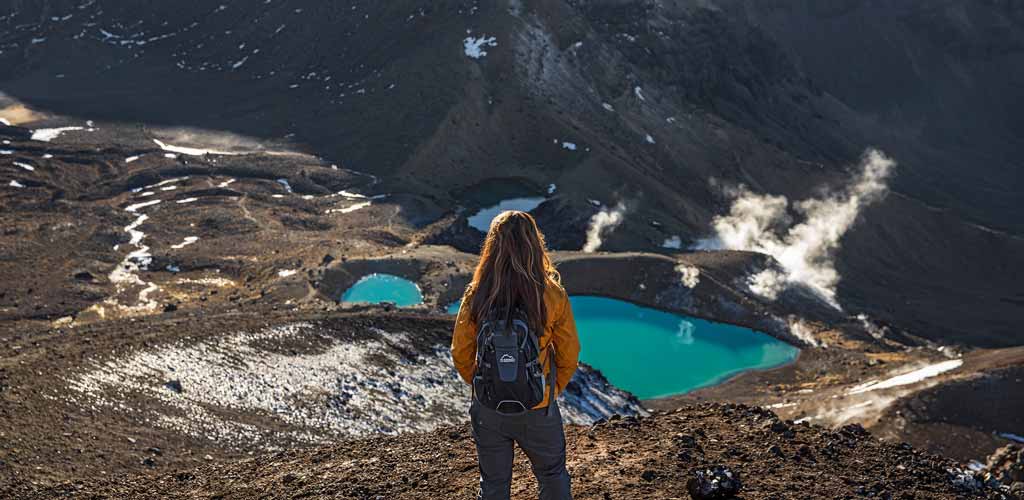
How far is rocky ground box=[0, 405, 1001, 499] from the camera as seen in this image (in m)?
13.5

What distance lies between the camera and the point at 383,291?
5556 centimetres

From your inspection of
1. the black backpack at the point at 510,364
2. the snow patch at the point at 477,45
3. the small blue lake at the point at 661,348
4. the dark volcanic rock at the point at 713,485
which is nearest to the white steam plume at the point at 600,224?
the small blue lake at the point at 661,348

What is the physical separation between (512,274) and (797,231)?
8124 cm

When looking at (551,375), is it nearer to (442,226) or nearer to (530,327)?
(530,327)

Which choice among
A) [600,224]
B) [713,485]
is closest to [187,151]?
[600,224]

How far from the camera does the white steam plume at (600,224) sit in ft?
236

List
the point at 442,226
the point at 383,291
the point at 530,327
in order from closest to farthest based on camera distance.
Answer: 1. the point at 530,327
2. the point at 383,291
3. the point at 442,226

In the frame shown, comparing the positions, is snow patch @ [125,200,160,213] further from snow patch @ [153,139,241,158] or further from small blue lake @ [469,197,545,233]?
small blue lake @ [469,197,545,233]

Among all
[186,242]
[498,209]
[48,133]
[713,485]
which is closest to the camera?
[713,485]

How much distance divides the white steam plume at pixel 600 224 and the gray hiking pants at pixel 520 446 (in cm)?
6076

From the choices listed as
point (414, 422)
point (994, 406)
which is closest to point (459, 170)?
point (994, 406)

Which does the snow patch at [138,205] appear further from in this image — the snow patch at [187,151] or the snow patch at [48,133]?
the snow patch at [48,133]

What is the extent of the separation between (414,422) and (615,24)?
91695 millimetres

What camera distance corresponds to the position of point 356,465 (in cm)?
1561
